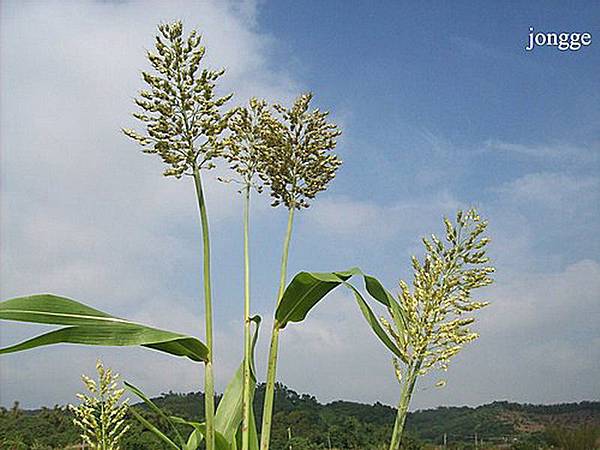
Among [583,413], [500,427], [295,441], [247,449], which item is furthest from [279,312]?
[583,413]

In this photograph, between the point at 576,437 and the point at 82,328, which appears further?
the point at 576,437

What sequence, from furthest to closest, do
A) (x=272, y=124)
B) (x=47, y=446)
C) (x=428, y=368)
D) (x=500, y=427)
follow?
(x=500, y=427), (x=47, y=446), (x=272, y=124), (x=428, y=368)

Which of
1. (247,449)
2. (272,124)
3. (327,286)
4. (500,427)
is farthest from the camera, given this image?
(500,427)

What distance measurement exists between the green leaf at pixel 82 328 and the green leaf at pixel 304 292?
32 cm

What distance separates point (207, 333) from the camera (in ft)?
6.11

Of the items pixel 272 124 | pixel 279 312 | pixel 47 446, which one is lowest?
pixel 47 446

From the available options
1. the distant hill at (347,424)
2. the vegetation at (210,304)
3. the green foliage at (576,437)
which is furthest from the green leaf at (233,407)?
the green foliage at (576,437)

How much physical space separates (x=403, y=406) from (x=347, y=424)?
3472 millimetres

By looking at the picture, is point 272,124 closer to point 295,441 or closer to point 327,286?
point 327,286

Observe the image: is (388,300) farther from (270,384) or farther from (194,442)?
(194,442)

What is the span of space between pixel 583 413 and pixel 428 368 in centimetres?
527

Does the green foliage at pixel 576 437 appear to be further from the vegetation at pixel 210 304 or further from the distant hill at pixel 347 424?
the vegetation at pixel 210 304

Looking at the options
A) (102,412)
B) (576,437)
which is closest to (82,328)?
(102,412)

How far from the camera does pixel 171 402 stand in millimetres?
4754
